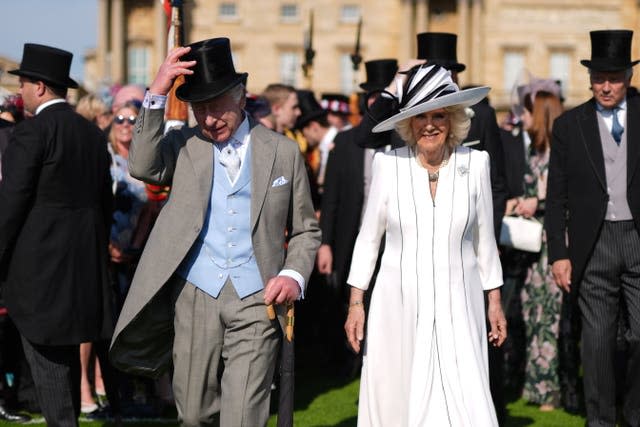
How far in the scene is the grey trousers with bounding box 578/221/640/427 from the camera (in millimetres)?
7895

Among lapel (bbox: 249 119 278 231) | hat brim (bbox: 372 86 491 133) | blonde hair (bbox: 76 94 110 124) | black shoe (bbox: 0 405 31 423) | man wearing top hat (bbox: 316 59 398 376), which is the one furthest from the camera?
blonde hair (bbox: 76 94 110 124)

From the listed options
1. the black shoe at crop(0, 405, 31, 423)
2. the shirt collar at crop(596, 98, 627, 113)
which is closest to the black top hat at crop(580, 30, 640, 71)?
the shirt collar at crop(596, 98, 627, 113)

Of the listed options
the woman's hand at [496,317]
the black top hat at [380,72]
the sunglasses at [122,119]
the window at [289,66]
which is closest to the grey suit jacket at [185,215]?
the woman's hand at [496,317]

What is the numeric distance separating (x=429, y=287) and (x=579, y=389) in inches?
181

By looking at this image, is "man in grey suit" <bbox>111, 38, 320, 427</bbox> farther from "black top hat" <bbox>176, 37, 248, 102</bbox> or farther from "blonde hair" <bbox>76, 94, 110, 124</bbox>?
"blonde hair" <bbox>76, 94, 110, 124</bbox>

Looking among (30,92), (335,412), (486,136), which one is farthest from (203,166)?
(335,412)

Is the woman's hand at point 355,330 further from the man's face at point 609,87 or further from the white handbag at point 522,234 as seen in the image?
the white handbag at point 522,234

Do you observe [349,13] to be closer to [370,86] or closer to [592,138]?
[370,86]

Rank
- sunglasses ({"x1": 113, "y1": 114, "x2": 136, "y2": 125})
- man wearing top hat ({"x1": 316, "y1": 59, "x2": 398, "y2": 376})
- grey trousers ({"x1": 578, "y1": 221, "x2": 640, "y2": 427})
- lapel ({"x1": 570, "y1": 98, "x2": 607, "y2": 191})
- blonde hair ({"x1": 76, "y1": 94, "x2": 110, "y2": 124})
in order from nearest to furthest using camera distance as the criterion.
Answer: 1. grey trousers ({"x1": 578, "y1": 221, "x2": 640, "y2": 427})
2. lapel ({"x1": 570, "y1": 98, "x2": 607, "y2": 191})
3. sunglasses ({"x1": 113, "y1": 114, "x2": 136, "y2": 125})
4. man wearing top hat ({"x1": 316, "y1": 59, "x2": 398, "y2": 376})
5. blonde hair ({"x1": 76, "y1": 94, "x2": 110, "y2": 124})

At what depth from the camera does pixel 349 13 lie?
6800cm

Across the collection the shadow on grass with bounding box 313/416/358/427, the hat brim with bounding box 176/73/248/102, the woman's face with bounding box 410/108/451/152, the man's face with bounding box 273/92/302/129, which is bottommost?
the shadow on grass with bounding box 313/416/358/427

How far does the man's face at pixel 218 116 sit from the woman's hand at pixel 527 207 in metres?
4.44

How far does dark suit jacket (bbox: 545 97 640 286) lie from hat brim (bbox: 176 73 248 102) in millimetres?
2866

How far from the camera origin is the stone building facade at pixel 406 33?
6750cm
